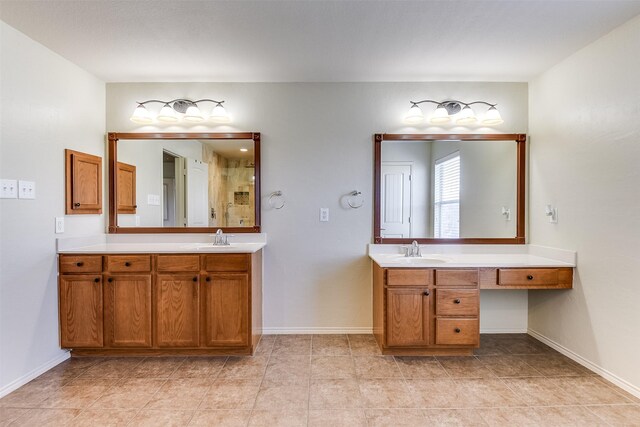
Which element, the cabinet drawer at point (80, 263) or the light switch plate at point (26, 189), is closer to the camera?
the light switch plate at point (26, 189)

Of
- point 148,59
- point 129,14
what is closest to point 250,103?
point 148,59

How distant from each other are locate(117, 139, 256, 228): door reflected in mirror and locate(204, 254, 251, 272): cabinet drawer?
20.8 inches

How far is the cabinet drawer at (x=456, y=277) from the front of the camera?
252cm

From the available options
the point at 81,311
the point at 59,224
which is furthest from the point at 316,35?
the point at 81,311

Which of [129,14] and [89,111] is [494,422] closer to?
[129,14]

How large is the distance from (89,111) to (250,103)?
1.32 metres

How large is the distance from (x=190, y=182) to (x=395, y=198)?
182 cm

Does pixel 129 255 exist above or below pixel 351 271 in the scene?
above

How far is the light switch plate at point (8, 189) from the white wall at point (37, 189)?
3 centimetres

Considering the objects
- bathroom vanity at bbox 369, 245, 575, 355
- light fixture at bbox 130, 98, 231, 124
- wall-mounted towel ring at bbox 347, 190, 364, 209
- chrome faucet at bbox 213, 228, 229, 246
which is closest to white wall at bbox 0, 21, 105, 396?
light fixture at bbox 130, 98, 231, 124

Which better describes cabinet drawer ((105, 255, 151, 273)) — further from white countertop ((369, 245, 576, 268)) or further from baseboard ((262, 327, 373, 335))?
white countertop ((369, 245, 576, 268))

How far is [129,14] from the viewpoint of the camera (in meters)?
2.01

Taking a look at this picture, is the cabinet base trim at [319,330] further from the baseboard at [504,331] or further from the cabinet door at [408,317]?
the baseboard at [504,331]

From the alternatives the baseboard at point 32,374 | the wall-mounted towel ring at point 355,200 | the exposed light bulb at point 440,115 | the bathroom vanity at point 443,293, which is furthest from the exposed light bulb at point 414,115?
the baseboard at point 32,374
